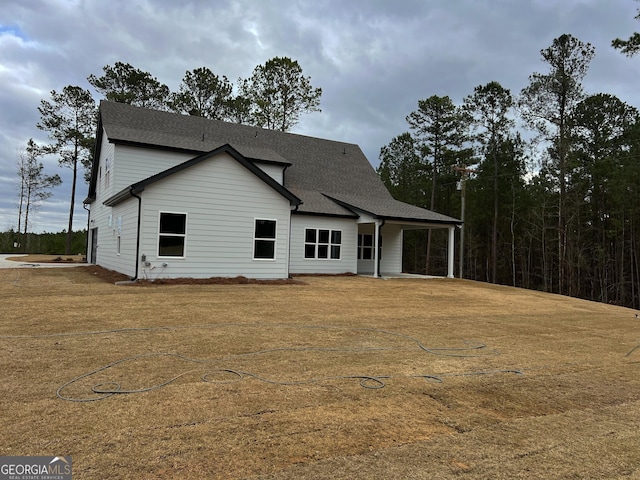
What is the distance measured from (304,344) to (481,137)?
97.2ft

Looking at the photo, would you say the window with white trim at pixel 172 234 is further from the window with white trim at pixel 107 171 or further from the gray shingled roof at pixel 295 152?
the window with white trim at pixel 107 171

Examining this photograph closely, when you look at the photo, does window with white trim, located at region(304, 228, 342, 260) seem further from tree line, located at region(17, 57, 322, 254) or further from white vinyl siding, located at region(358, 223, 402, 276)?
tree line, located at region(17, 57, 322, 254)

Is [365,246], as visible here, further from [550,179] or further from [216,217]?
[550,179]

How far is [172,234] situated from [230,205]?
2179 mm

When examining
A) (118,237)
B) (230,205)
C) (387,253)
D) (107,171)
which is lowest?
(387,253)

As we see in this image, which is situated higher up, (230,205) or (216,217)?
(230,205)

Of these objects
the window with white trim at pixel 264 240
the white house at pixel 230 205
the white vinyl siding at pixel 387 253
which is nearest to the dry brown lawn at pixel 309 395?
the white house at pixel 230 205

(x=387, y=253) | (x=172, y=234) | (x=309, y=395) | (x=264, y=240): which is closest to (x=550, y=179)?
(x=387, y=253)

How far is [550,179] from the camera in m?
27.9

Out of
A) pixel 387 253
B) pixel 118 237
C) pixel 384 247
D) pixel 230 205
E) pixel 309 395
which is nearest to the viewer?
pixel 309 395

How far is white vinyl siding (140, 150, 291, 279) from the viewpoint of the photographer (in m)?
13.2

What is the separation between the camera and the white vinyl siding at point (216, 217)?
1323 centimetres

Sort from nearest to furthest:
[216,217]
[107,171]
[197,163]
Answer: [197,163]
[216,217]
[107,171]

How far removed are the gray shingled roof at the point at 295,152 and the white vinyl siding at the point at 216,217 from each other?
383 centimetres
